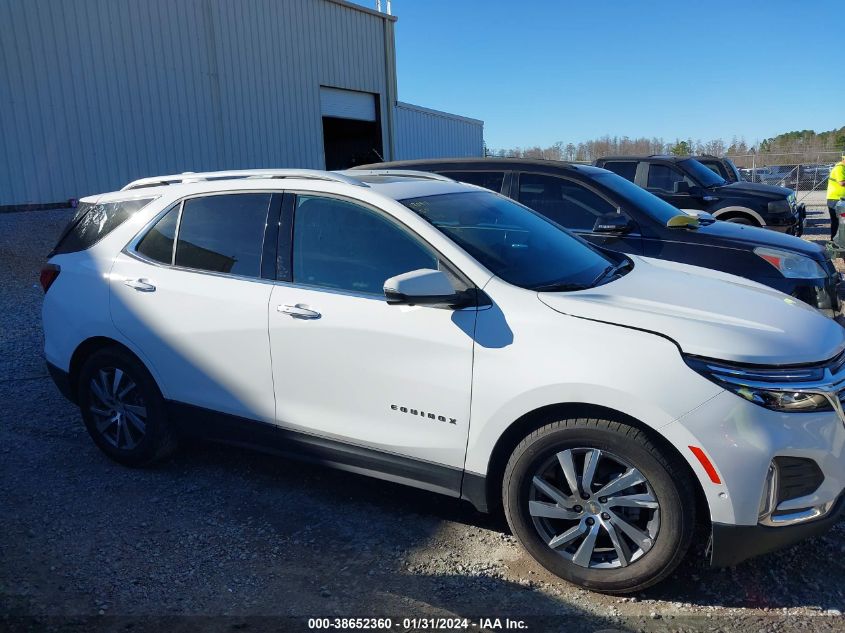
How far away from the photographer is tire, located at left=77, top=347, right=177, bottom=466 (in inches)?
159

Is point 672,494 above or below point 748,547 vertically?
above

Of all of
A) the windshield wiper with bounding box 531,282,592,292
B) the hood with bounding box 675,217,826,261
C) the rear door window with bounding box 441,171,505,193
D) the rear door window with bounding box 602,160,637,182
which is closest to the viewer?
the windshield wiper with bounding box 531,282,592,292

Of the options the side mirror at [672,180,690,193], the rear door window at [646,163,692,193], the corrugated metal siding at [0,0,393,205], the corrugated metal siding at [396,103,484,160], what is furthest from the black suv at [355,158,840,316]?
the corrugated metal siding at [396,103,484,160]

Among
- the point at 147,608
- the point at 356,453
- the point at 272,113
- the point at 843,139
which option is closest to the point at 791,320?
the point at 356,453

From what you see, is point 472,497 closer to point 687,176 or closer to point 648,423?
point 648,423

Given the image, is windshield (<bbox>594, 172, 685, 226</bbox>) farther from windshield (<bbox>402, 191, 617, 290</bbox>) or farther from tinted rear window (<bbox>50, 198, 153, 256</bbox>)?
tinted rear window (<bbox>50, 198, 153, 256</bbox>)

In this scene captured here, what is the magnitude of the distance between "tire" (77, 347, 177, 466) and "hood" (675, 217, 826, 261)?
442 cm

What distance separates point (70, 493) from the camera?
3.93 m

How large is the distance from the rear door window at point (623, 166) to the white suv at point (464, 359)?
823 centimetres

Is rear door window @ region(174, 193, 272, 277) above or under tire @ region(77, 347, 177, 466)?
above

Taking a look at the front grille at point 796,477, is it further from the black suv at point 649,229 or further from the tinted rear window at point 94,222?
the tinted rear window at point 94,222

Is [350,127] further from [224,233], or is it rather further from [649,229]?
[224,233]

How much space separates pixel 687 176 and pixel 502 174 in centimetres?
640

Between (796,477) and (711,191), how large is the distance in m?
10.0
